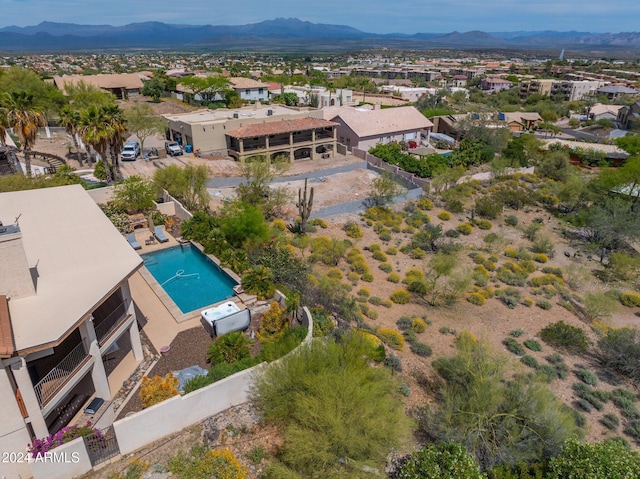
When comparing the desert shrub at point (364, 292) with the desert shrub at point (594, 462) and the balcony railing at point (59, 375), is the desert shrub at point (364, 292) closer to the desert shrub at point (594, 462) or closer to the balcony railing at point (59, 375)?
the desert shrub at point (594, 462)

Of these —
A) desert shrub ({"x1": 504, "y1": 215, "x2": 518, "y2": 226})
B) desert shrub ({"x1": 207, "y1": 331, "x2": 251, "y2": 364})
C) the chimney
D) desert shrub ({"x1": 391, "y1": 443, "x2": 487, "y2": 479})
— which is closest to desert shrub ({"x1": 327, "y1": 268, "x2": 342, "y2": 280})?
desert shrub ({"x1": 207, "y1": 331, "x2": 251, "y2": 364})

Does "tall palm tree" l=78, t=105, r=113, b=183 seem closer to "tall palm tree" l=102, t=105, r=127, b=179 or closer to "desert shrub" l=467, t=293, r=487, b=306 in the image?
"tall palm tree" l=102, t=105, r=127, b=179

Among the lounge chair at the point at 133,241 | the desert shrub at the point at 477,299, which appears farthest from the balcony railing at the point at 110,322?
the desert shrub at the point at 477,299

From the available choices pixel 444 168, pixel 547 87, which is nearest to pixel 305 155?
pixel 444 168

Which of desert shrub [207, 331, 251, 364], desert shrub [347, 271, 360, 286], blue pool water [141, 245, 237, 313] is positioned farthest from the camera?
desert shrub [347, 271, 360, 286]

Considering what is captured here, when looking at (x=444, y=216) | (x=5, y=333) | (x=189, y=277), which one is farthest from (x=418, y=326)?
(x=444, y=216)

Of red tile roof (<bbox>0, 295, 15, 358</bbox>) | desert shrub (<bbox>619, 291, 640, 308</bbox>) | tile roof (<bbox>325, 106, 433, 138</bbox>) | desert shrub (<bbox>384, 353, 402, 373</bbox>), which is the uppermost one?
red tile roof (<bbox>0, 295, 15, 358</bbox>)
